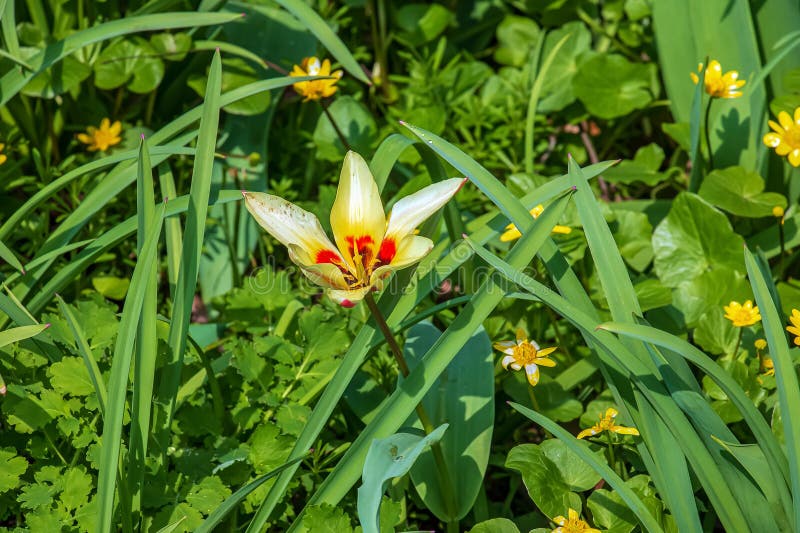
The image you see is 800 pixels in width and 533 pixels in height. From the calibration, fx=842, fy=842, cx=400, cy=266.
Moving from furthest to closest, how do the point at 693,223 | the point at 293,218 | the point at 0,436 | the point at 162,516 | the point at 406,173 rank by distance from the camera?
the point at 406,173 < the point at 693,223 < the point at 0,436 < the point at 162,516 < the point at 293,218

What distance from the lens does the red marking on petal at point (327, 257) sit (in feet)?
3.62

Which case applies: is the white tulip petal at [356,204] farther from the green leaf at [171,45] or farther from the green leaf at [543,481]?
the green leaf at [171,45]

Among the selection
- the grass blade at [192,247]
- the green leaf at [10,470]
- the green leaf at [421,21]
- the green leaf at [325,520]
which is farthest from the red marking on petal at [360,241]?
the green leaf at [421,21]

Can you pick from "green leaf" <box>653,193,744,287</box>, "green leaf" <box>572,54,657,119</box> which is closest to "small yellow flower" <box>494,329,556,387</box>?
"green leaf" <box>653,193,744,287</box>

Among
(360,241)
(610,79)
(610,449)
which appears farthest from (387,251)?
(610,79)

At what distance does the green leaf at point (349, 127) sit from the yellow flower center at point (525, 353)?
0.88 metres

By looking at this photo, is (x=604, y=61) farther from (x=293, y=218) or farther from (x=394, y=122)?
(x=293, y=218)

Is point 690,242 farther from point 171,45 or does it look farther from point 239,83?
point 171,45

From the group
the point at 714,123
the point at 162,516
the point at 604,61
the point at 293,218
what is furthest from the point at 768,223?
the point at 162,516

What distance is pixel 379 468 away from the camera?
1036mm

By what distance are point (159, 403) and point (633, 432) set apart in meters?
0.71

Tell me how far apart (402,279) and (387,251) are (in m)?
0.11

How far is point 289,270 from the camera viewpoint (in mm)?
2018

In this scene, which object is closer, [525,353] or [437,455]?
[437,455]
